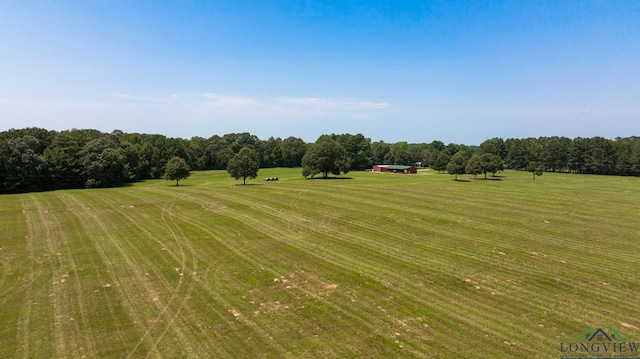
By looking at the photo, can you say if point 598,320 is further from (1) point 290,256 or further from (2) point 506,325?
(1) point 290,256

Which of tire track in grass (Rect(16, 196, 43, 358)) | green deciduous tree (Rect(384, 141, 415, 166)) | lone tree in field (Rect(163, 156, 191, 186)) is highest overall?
green deciduous tree (Rect(384, 141, 415, 166))

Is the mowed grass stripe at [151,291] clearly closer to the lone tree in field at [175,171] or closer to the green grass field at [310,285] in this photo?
the green grass field at [310,285]

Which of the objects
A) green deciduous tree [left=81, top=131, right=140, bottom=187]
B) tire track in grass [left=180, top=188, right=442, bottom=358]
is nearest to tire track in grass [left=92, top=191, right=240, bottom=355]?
tire track in grass [left=180, top=188, right=442, bottom=358]

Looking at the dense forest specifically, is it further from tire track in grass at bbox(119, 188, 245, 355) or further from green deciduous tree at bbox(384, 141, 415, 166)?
tire track in grass at bbox(119, 188, 245, 355)

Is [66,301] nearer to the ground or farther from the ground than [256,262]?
nearer to the ground

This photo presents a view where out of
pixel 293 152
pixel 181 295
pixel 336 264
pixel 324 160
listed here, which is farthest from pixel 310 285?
pixel 293 152

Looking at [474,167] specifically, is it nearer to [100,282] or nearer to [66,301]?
[100,282]

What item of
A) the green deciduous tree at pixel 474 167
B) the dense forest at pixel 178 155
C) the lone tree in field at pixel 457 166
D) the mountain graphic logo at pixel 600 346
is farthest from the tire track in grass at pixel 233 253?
the green deciduous tree at pixel 474 167
